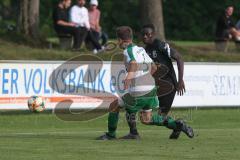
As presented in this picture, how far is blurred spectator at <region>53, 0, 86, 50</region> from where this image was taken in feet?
92.2

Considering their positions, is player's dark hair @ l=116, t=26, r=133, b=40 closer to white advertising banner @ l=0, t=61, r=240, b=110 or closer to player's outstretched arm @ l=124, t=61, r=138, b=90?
player's outstretched arm @ l=124, t=61, r=138, b=90

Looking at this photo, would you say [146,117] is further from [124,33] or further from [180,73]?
[124,33]

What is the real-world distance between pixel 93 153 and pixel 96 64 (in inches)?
402

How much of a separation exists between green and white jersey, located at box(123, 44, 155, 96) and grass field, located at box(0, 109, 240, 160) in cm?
93

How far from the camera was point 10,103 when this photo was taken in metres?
22.7

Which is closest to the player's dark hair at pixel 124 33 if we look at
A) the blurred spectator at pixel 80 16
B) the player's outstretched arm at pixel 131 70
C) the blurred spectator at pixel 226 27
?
the player's outstretched arm at pixel 131 70

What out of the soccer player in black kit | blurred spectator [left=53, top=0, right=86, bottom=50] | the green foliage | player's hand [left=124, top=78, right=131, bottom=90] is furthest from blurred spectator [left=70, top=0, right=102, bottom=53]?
the green foliage

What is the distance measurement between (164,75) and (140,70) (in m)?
1.16

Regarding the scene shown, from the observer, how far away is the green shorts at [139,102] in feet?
53.5

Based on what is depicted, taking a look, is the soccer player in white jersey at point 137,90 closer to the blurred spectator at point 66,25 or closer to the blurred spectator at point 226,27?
the blurred spectator at point 66,25

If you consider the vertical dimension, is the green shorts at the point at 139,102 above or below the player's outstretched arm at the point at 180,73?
below

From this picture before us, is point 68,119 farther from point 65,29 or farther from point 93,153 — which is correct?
point 93,153

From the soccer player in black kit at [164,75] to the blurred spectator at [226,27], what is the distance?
50.0ft

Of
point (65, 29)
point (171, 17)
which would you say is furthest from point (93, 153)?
point (171, 17)
